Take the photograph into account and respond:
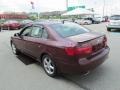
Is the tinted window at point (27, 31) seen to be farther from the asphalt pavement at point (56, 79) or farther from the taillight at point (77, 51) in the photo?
the taillight at point (77, 51)

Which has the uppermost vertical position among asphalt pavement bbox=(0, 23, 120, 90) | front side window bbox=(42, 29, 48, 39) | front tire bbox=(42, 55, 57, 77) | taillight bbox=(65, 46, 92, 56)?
front side window bbox=(42, 29, 48, 39)

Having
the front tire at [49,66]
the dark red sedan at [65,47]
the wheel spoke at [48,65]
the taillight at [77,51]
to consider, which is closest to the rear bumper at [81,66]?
the dark red sedan at [65,47]

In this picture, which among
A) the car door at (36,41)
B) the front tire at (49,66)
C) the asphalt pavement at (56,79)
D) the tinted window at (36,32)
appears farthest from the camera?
the tinted window at (36,32)

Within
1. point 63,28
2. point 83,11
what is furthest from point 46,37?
point 83,11

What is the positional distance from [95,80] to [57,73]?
1010 millimetres

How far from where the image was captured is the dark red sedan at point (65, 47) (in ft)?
13.2

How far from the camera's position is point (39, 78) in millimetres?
4766

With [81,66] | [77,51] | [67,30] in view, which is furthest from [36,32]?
[81,66]

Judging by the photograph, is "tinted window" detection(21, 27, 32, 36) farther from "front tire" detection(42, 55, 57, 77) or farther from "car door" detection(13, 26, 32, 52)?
"front tire" detection(42, 55, 57, 77)

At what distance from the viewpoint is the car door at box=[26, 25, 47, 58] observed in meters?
5.00

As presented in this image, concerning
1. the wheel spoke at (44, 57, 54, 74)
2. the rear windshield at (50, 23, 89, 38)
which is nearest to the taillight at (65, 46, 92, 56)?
the rear windshield at (50, 23, 89, 38)

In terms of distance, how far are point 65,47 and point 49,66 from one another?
1.06 metres

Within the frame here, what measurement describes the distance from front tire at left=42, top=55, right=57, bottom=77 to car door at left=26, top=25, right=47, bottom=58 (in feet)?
1.01

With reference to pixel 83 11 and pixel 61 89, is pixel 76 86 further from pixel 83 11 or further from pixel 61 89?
pixel 83 11
